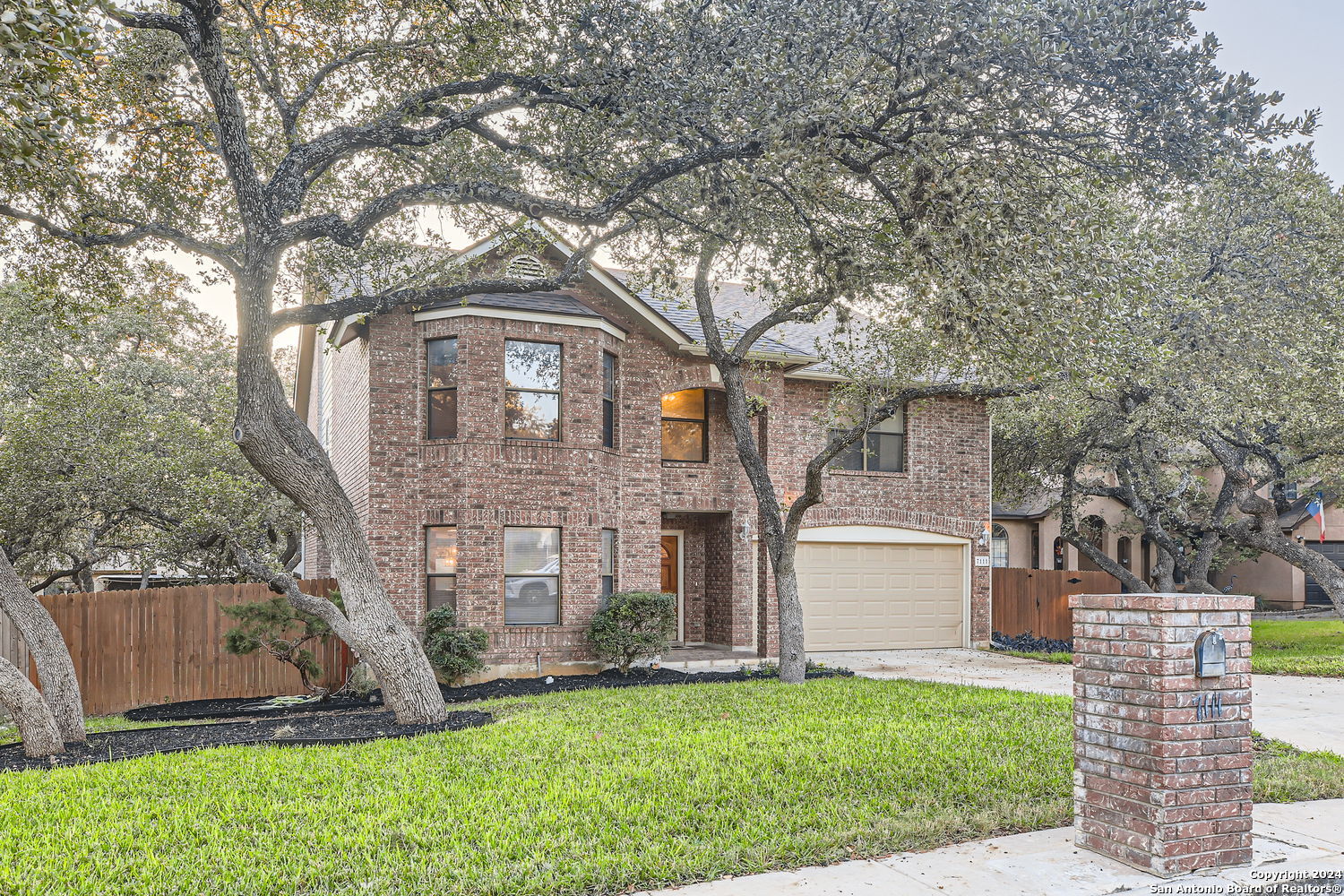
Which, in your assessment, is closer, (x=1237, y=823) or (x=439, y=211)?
(x=1237, y=823)

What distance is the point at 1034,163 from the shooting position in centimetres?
821

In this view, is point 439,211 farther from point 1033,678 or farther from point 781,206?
point 1033,678

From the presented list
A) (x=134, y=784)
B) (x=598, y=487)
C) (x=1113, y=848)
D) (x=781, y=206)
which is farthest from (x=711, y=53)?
(x=598, y=487)

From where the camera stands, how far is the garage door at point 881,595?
1753 cm

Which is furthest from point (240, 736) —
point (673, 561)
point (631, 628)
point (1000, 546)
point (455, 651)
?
point (1000, 546)

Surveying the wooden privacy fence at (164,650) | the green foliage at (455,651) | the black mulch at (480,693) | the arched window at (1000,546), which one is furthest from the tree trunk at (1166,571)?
the wooden privacy fence at (164,650)

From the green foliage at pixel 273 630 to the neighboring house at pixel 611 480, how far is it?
179 centimetres

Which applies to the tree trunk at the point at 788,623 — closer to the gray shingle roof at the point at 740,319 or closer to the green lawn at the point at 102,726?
the gray shingle roof at the point at 740,319

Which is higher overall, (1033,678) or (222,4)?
(222,4)

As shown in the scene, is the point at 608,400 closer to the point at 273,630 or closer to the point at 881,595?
the point at 273,630

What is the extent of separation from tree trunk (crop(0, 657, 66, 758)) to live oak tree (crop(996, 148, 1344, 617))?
9.59 meters

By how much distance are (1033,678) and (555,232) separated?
935cm

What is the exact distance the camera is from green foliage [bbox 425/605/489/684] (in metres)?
12.8

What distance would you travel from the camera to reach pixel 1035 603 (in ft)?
66.5
